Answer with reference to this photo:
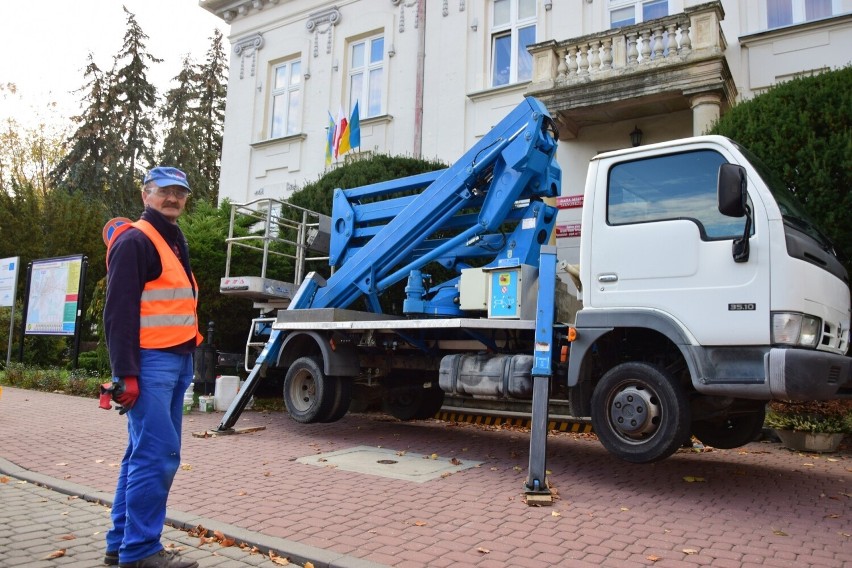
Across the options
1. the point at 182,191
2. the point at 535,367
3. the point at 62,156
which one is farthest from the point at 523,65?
the point at 62,156

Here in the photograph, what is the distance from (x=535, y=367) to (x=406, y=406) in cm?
342

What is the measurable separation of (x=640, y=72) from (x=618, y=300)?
6887 mm

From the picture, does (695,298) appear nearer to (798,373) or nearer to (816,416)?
(798,373)

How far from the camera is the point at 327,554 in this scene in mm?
3529

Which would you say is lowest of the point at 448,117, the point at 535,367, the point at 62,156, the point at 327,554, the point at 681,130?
the point at 327,554

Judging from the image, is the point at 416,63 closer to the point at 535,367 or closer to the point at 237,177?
the point at 237,177

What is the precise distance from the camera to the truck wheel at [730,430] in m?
5.61

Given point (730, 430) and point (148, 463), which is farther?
point (730, 430)

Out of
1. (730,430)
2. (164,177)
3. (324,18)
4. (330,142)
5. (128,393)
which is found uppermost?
(324,18)

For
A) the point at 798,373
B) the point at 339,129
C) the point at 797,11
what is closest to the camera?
the point at 798,373

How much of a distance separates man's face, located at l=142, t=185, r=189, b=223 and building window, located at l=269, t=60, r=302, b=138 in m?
14.6

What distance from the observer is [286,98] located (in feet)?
59.6

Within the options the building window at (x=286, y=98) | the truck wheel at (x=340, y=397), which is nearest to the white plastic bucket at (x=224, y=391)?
the truck wheel at (x=340, y=397)

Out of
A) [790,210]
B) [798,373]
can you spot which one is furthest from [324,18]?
[798,373]
